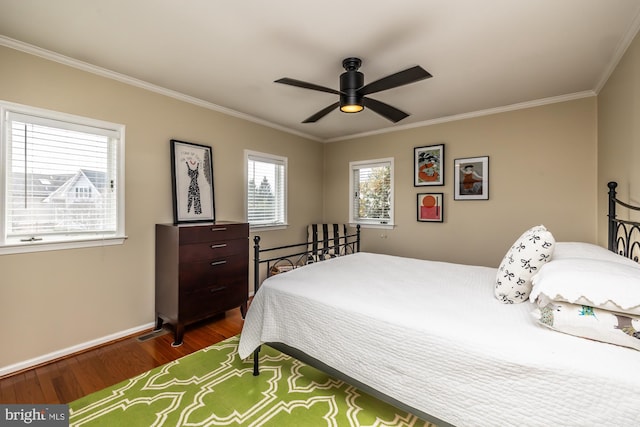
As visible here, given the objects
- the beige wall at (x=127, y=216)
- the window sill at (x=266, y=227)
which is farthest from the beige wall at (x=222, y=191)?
the window sill at (x=266, y=227)

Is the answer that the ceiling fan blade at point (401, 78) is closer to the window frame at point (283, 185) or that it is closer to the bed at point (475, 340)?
the bed at point (475, 340)

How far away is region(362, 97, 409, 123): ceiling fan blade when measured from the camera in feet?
7.87

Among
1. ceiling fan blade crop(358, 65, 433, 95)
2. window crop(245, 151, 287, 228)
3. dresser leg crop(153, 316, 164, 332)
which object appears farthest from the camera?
window crop(245, 151, 287, 228)

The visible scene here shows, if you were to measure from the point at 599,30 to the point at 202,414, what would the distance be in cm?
366

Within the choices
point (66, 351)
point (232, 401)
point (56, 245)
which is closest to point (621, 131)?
point (232, 401)

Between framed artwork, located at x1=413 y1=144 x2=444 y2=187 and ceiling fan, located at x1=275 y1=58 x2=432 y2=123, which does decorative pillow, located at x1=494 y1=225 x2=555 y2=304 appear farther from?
framed artwork, located at x1=413 y1=144 x2=444 y2=187

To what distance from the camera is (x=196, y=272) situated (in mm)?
2803

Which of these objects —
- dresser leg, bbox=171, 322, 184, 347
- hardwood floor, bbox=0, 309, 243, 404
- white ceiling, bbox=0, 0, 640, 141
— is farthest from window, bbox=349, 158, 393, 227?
dresser leg, bbox=171, 322, 184, 347

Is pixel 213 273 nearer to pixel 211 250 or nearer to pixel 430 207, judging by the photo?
pixel 211 250

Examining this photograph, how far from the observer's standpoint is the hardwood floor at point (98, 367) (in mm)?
1975

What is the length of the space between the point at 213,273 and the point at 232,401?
1351 mm

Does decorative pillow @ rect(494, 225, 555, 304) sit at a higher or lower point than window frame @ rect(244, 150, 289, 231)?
lower

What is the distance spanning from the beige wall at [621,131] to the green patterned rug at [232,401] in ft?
7.66

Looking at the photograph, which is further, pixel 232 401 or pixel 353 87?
pixel 353 87
